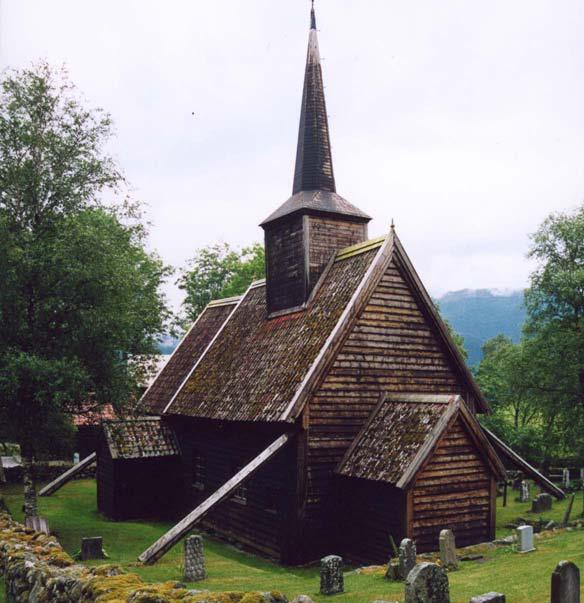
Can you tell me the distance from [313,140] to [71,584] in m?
18.5

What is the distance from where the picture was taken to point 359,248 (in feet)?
71.3

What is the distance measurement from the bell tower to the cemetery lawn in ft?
28.7

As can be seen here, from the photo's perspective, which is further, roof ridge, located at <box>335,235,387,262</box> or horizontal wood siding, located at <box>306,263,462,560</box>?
roof ridge, located at <box>335,235,387,262</box>

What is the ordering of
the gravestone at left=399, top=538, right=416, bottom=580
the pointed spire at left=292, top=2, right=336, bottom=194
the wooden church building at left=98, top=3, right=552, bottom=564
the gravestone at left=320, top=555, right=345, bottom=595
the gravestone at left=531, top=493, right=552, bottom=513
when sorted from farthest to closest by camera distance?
the gravestone at left=531, top=493, right=552, bottom=513, the pointed spire at left=292, top=2, right=336, bottom=194, the wooden church building at left=98, top=3, right=552, bottom=564, the gravestone at left=399, top=538, right=416, bottom=580, the gravestone at left=320, top=555, right=345, bottom=595

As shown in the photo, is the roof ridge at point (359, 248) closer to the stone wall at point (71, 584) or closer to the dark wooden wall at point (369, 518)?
the dark wooden wall at point (369, 518)

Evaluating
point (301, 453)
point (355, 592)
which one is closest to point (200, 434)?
point (301, 453)

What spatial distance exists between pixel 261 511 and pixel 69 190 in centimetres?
1204

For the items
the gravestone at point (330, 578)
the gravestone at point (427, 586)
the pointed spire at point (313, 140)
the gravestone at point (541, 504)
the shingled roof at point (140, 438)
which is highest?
the pointed spire at point (313, 140)

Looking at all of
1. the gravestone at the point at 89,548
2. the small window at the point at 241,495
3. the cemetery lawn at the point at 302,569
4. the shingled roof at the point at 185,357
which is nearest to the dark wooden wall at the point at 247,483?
the small window at the point at 241,495

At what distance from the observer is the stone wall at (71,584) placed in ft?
29.1

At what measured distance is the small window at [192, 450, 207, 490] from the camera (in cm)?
2445

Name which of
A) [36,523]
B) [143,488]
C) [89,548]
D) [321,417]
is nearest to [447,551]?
[321,417]

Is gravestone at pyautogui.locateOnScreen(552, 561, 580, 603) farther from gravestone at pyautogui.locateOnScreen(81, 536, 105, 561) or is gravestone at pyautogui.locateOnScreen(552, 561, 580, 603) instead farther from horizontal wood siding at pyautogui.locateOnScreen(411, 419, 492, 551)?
gravestone at pyautogui.locateOnScreen(81, 536, 105, 561)

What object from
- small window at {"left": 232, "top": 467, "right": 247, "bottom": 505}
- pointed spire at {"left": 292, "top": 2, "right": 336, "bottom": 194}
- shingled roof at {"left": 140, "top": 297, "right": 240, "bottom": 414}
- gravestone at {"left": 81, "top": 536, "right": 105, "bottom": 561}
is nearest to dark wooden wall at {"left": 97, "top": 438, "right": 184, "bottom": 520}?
shingled roof at {"left": 140, "top": 297, "right": 240, "bottom": 414}
